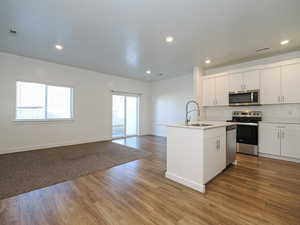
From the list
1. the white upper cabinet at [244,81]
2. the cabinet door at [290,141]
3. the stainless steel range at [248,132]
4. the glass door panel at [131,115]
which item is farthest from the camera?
the glass door panel at [131,115]

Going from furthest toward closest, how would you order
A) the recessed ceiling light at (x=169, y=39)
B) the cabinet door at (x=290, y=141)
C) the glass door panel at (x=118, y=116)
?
the glass door panel at (x=118, y=116) < the cabinet door at (x=290, y=141) < the recessed ceiling light at (x=169, y=39)

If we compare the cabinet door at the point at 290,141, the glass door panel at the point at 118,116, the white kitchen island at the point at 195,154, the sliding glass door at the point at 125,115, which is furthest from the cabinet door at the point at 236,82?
the glass door panel at the point at 118,116

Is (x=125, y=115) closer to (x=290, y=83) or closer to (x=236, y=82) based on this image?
(x=236, y=82)

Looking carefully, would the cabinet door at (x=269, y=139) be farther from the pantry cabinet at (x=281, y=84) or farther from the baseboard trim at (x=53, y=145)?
the baseboard trim at (x=53, y=145)

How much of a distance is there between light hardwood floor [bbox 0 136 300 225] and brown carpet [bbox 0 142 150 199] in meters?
0.27

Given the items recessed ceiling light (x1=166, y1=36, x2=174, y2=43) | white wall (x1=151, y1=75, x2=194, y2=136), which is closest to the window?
white wall (x1=151, y1=75, x2=194, y2=136)

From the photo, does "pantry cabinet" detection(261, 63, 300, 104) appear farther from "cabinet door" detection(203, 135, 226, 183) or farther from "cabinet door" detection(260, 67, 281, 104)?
"cabinet door" detection(203, 135, 226, 183)

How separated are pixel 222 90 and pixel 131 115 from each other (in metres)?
4.25

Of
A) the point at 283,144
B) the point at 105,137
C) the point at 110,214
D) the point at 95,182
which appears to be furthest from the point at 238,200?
the point at 105,137

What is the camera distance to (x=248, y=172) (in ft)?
9.17

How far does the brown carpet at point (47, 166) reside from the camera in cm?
232

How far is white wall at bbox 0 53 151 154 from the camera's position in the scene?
3969 mm

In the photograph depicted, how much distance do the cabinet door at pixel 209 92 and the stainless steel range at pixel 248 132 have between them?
3.24 ft

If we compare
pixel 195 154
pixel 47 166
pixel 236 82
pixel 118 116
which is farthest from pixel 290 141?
pixel 118 116
